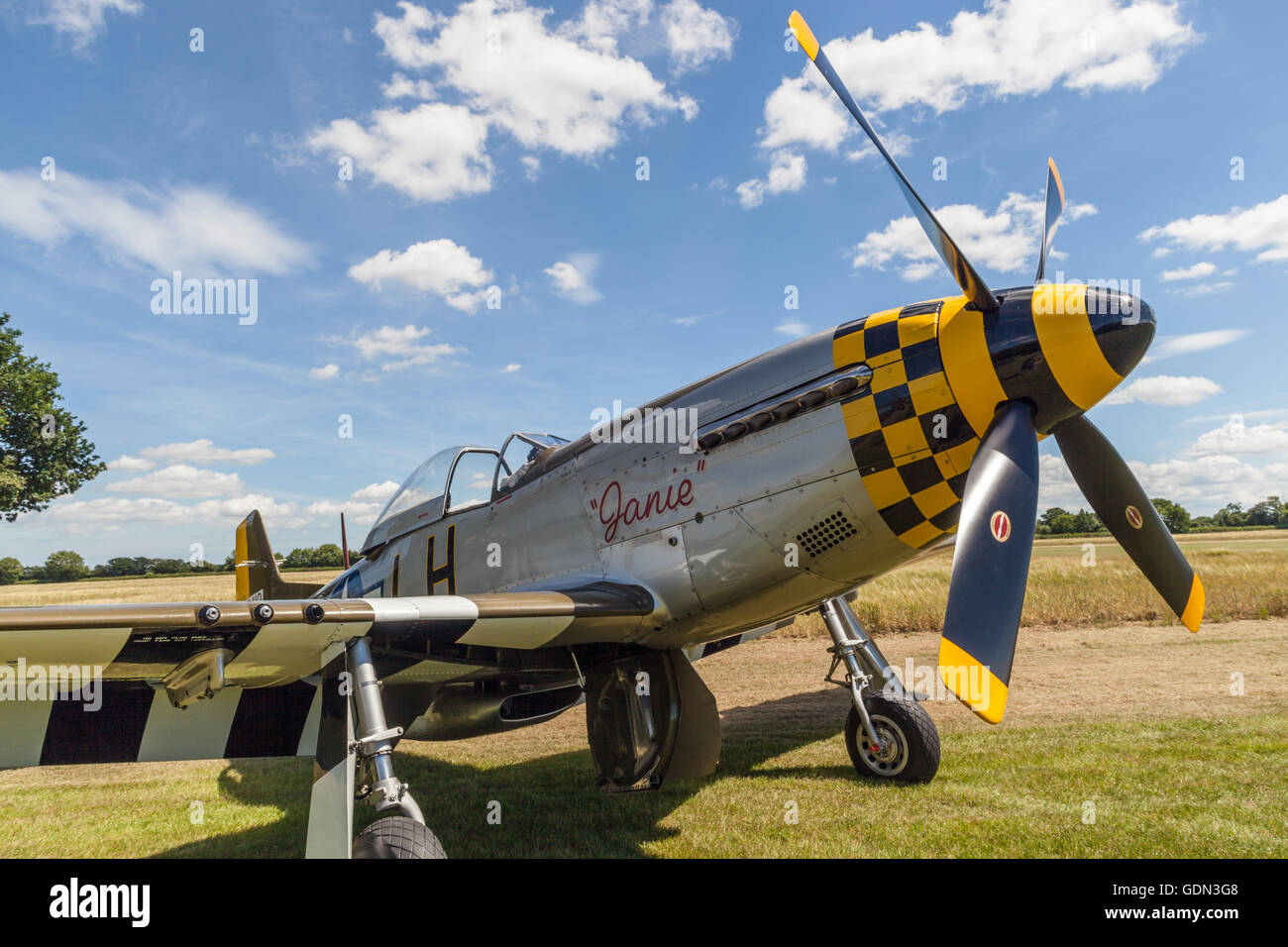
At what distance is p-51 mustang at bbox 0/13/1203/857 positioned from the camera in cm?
341

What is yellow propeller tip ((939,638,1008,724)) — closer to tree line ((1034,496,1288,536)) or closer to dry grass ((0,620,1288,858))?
dry grass ((0,620,1288,858))

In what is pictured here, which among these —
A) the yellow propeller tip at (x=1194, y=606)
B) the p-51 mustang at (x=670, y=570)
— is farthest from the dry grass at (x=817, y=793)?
the yellow propeller tip at (x=1194, y=606)

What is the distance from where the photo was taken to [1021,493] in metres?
3.47

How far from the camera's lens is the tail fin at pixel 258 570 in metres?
8.96

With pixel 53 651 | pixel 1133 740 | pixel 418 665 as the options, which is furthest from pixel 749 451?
pixel 1133 740

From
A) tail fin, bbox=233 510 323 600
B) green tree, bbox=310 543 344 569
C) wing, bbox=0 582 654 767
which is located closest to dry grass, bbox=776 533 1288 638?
tail fin, bbox=233 510 323 600

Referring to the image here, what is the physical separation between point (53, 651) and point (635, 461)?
10.4ft

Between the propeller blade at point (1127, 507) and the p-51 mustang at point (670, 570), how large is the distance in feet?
0.05

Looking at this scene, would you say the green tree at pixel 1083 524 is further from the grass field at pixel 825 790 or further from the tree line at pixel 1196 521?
the grass field at pixel 825 790

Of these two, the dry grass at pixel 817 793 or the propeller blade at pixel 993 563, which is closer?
the propeller blade at pixel 993 563

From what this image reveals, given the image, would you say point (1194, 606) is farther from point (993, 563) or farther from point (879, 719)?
point (993, 563)

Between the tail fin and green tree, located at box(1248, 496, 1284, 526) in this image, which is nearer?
the tail fin

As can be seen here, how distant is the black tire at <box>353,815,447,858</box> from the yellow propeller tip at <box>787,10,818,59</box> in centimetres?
440
